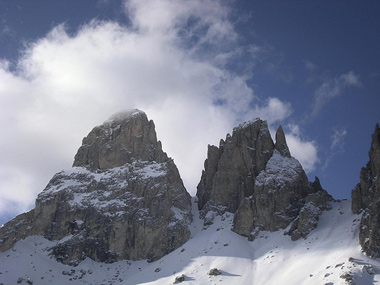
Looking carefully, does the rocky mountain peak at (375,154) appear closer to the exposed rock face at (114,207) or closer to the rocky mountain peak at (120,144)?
the exposed rock face at (114,207)

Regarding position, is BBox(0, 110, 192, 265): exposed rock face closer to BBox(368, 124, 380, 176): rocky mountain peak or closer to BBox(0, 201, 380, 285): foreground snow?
BBox(0, 201, 380, 285): foreground snow

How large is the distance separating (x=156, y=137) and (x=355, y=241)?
9667 centimetres

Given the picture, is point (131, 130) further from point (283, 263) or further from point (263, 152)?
point (283, 263)

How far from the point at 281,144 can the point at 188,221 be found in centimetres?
4599

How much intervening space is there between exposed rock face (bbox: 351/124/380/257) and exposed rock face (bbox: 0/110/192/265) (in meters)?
58.6

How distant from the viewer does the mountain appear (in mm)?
115138

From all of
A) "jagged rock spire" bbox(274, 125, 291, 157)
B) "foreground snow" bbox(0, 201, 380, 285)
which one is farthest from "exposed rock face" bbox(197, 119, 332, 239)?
"foreground snow" bbox(0, 201, 380, 285)

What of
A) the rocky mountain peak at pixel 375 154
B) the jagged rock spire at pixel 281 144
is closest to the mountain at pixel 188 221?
the rocky mountain peak at pixel 375 154

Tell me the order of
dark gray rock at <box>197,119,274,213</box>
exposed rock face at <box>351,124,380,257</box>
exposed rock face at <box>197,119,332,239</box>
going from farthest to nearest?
1. dark gray rock at <box>197,119,274,213</box>
2. exposed rock face at <box>197,119,332,239</box>
3. exposed rock face at <box>351,124,380,257</box>

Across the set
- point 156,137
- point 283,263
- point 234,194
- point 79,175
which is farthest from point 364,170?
point 79,175

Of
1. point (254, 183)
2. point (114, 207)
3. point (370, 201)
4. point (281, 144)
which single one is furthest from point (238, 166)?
point (370, 201)

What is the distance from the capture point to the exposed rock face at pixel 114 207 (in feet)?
484

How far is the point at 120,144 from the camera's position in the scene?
6909 inches

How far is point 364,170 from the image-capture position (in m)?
127
